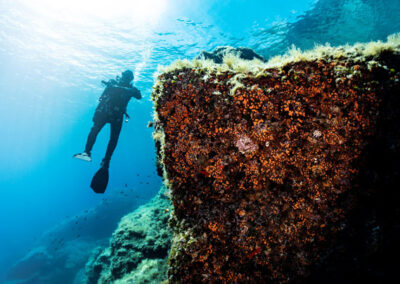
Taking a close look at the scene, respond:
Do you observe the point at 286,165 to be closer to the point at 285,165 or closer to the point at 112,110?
the point at 285,165

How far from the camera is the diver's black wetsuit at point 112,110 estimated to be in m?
8.45

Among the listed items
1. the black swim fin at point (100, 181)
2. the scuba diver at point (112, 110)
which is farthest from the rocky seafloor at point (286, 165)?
the scuba diver at point (112, 110)

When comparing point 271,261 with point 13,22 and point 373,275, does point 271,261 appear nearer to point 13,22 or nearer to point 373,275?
point 373,275

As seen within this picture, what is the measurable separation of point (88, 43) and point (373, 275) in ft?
75.1

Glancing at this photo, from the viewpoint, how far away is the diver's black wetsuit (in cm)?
845

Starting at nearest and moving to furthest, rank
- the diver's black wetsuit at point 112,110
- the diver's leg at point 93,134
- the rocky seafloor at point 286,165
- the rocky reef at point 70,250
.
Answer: the rocky seafloor at point 286,165 < the diver's leg at point 93,134 < the diver's black wetsuit at point 112,110 < the rocky reef at point 70,250

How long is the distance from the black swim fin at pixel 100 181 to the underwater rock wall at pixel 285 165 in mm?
5268

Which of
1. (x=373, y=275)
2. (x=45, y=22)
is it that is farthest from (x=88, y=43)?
(x=373, y=275)

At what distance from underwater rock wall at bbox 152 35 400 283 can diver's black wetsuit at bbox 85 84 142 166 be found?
6.86m

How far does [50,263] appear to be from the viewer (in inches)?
803

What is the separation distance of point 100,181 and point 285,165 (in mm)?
6691

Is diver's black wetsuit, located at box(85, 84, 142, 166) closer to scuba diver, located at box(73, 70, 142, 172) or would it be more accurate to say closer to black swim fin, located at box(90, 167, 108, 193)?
scuba diver, located at box(73, 70, 142, 172)

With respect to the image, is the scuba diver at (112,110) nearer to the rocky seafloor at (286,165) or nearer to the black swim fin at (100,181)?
the black swim fin at (100,181)

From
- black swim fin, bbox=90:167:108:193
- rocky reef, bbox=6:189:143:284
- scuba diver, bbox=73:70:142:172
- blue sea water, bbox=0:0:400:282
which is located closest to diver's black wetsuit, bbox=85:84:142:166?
scuba diver, bbox=73:70:142:172
